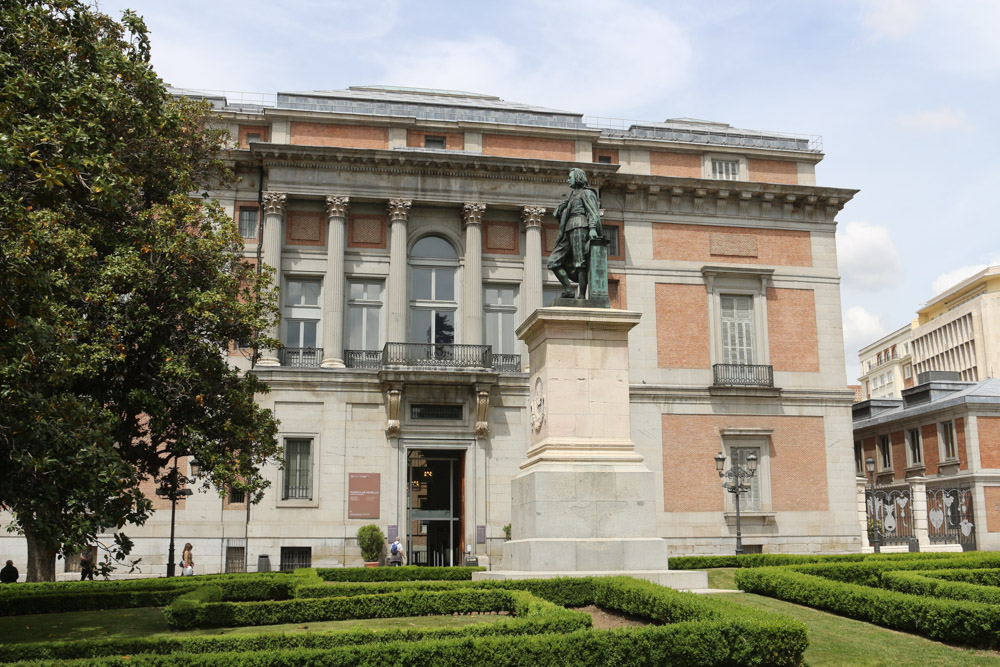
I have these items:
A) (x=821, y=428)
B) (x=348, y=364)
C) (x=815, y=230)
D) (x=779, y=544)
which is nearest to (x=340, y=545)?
(x=348, y=364)

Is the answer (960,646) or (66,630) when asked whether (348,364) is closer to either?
(66,630)

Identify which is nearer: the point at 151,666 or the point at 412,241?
the point at 151,666

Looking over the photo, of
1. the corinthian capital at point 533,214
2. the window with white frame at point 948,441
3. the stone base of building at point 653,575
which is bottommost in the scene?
the stone base of building at point 653,575

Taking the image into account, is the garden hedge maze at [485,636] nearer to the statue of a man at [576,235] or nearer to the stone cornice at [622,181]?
the statue of a man at [576,235]

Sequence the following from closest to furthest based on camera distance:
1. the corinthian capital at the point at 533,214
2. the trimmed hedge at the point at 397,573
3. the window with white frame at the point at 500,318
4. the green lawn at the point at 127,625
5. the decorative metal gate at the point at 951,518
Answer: the green lawn at the point at 127,625
the trimmed hedge at the point at 397,573
the window with white frame at the point at 500,318
the corinthian capital at the point at 533,214
the decorative metal gate at the point at 951,518

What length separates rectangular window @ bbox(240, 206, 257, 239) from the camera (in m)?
35.4

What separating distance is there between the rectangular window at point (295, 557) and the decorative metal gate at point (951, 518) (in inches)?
976

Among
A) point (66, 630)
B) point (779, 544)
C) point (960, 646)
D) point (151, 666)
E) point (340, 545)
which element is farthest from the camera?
point (779, 544)

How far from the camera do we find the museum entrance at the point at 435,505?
33.9 metres

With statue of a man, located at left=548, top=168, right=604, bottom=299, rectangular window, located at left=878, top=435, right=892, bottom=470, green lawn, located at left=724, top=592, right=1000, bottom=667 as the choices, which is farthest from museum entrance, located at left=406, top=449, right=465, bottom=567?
rectangular window, located at left=878, top=435, right=892, bottom=470

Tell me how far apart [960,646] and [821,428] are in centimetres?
2721

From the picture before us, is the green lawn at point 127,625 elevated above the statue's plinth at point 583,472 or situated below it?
below

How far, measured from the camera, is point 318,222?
35.6m

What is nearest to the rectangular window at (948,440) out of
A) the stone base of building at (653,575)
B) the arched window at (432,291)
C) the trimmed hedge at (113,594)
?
the arched window at (432,291)
